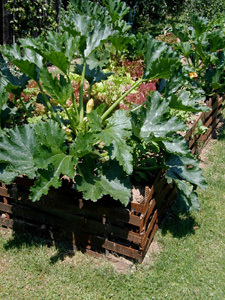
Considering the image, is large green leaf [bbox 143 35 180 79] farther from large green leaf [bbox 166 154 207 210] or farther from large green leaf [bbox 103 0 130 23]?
large green leaf [bbox 103 0 130 23]

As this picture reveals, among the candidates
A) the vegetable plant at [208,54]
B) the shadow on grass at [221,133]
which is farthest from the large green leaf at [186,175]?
the shadow on grass at [221,133]

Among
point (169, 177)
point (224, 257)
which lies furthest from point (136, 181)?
point (224, 257)

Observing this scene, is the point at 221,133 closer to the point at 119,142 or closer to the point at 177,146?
the point at 177,146

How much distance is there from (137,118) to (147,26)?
450 inches

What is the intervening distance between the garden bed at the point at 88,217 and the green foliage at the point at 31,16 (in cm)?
500

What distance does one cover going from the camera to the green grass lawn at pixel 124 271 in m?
2.78

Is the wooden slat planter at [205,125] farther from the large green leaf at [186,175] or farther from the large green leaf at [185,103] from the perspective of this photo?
the large green leaf at [186,175]

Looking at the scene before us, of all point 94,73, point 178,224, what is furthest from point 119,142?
point 178,224

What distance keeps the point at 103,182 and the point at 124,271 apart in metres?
0.88

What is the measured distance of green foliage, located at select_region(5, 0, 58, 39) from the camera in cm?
710

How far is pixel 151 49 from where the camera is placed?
10.2ft

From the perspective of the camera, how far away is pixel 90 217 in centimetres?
299

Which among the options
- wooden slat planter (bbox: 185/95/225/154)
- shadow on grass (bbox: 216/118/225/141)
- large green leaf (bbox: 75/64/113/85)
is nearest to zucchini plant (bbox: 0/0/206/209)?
large green leaf (bbox: 75/64/113/85)

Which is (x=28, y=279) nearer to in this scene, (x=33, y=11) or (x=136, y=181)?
(x=136, y=181)
